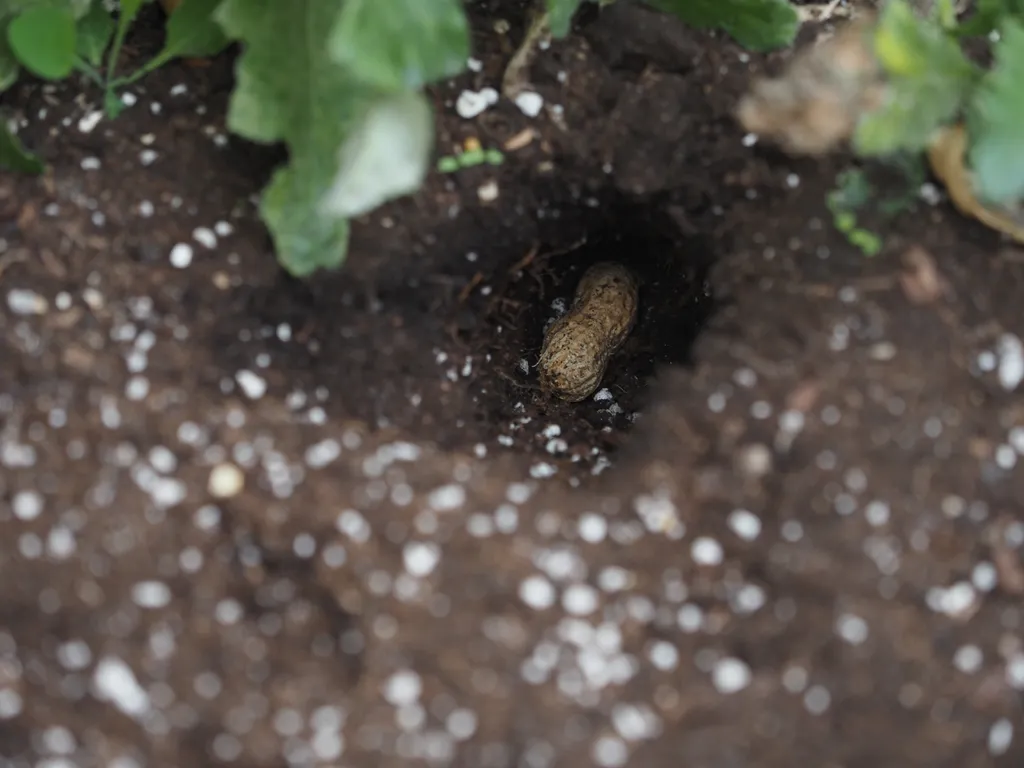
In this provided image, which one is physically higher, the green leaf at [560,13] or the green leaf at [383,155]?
the green leaf at [560,13]

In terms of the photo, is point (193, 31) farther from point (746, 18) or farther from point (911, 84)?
point (911, 84)

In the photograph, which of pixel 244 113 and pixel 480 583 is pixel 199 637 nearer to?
pixel 480 583

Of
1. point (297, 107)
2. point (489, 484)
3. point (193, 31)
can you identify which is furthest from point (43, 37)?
point (489, 484)

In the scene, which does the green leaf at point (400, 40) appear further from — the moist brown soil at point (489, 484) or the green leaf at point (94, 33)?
the green leaf at point (94, 33)

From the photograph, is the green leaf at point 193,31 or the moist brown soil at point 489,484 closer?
the moist brown soil at point 489,484

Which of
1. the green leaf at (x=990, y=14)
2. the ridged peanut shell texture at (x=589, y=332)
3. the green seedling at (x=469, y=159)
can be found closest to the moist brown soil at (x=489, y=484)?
the green seedling at (x=469, y=159)

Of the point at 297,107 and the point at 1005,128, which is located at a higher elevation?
the point at 1005,128

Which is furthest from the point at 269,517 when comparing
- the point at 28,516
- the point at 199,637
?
the point at 28,516
